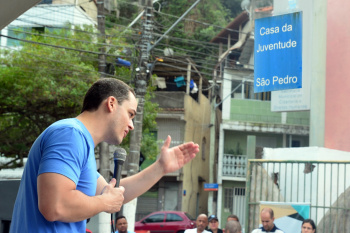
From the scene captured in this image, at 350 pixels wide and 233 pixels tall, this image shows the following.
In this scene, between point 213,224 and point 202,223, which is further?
point 213,224

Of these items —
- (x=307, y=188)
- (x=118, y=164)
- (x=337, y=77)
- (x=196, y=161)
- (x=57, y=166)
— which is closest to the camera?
(x=57, y=166)

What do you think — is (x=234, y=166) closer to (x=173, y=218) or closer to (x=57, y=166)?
(x=173, y=218)

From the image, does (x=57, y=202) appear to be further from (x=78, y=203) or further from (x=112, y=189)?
(x=112, y=189)

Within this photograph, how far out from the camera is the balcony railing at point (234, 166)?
3509 centimetres

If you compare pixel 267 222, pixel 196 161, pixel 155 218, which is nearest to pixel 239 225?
pixel 267 222

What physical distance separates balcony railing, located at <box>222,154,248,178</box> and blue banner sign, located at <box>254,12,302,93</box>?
2113 cm

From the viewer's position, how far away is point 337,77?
16.9 meters

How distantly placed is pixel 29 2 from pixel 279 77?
9.33 meters

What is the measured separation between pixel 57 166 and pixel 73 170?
0.26ft

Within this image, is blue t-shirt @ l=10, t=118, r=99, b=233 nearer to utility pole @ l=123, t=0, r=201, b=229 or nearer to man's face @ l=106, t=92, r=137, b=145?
man's face @ l=106, t=92, r=137, b=145

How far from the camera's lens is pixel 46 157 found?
112 inches

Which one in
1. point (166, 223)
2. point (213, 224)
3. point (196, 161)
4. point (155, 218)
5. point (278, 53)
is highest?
point (278, 53)

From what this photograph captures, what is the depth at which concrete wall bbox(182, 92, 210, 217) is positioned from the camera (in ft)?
117

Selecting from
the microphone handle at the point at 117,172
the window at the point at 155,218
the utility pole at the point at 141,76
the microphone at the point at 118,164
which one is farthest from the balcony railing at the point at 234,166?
the microphone handle at the point at 117,172
